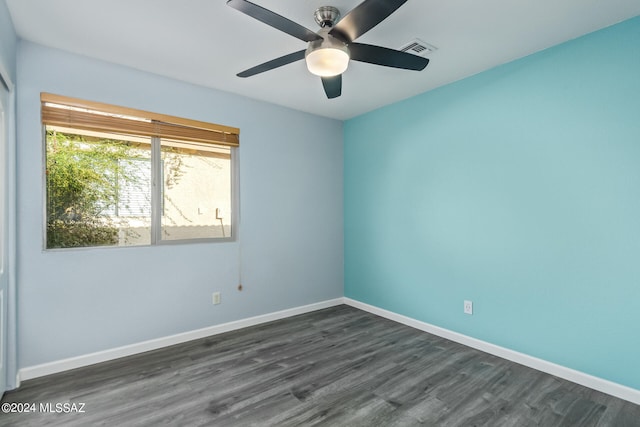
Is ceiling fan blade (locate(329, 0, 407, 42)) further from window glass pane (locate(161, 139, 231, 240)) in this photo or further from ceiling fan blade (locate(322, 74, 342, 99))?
window glass pane (locate(161, 139, 231, 240))

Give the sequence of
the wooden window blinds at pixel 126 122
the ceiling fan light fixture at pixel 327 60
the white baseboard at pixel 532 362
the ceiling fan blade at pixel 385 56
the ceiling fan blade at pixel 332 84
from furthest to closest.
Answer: the wooden window blinds at pixel 126 122 < the ceiling fan blade at pixel 332 84 < the white baseboard at pixel 532 362 < the ceiling fan blade at pixel 385 56 < the ceiling fan light fixture at pixel 327 60

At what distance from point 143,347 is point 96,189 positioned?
141 cm

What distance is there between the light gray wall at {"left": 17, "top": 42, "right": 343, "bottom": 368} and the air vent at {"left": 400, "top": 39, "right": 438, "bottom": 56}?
1678mm

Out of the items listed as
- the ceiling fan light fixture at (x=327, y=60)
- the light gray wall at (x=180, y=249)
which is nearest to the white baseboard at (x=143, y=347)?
the light gray wall at (x=180, y=249)

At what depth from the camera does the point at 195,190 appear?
10.3ft

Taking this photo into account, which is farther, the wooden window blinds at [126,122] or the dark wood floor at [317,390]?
the wooden window blinds at [126,122]

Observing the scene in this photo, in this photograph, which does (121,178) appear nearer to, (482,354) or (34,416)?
(34,416)

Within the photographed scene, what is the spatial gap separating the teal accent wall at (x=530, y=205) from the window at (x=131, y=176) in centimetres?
192

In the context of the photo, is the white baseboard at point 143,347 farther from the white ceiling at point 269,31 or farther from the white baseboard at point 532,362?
the white ceiling at point 269,31

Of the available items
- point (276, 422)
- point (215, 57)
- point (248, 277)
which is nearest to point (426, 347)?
point (276, 422)

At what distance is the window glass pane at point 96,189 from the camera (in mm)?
2480

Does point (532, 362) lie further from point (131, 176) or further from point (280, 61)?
point (131, 176)

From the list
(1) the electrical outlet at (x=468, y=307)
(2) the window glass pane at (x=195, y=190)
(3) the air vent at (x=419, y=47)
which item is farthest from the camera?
(2) the window glass pane at (x=195, y=190)

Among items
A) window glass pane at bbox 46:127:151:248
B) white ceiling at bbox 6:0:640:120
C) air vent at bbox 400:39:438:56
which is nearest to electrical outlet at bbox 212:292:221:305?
window glass pane at bbox 46:127:151:248
